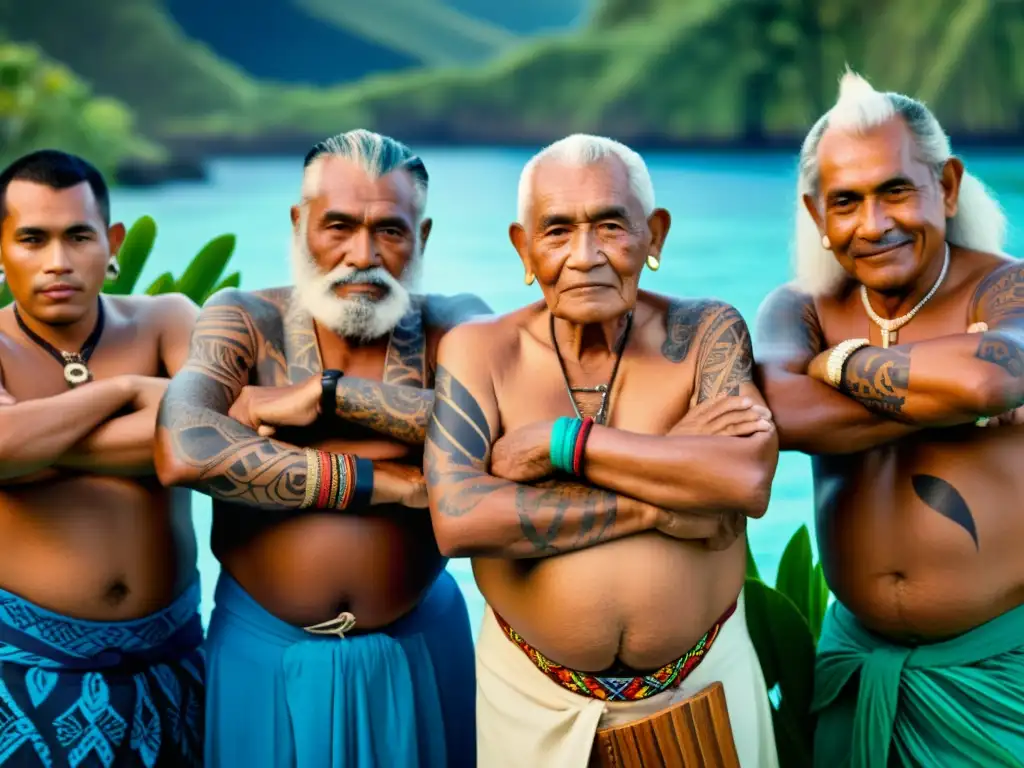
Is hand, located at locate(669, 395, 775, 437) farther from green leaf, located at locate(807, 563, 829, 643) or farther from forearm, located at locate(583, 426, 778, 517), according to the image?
green leaf, located at locate(807, 563, 829, 643)

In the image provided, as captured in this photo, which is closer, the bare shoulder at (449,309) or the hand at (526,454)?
the hand at (526,454)

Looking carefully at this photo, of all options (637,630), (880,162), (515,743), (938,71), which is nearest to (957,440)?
(880,162)

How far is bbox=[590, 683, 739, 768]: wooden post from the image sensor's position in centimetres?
214

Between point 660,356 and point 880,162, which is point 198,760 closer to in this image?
point 660,356

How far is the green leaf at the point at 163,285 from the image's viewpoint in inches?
139

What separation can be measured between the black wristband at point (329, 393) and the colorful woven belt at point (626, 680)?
63cm

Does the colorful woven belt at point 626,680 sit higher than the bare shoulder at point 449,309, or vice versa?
the bare shoulder at point 449,309

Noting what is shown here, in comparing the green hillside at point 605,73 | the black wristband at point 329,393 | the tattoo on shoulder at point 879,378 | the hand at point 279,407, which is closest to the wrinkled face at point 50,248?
the hand at point 279,407

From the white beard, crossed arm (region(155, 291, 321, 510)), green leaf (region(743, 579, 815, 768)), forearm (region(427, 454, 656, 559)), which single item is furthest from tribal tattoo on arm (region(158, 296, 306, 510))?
green leaf (region(743, 579, 815, 768))

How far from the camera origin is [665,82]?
41.9 feet

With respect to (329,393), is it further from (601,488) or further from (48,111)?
(48,111)

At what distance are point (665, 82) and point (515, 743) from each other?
1133 cm

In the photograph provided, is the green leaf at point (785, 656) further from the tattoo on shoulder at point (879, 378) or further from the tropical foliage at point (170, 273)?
the tropical foliage at point (170, 273)

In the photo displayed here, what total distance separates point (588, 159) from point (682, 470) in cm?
59
